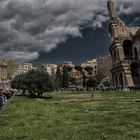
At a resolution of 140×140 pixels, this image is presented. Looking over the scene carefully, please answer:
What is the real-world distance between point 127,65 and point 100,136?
98.6 metres

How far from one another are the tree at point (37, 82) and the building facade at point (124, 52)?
31.4 m

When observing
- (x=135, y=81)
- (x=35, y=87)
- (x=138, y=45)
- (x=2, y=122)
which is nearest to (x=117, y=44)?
(x=138, y=45)

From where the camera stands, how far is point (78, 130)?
1873cm

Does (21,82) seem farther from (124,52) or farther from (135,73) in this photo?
(124,52)

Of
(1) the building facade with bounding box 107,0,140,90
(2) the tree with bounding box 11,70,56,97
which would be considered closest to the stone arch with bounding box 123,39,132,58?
(1) the building facade with bounding box 107,0,140,90

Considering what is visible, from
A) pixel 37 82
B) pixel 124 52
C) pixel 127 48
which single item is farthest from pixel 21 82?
pixel 127 48

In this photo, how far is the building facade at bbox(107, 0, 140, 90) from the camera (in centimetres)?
11300

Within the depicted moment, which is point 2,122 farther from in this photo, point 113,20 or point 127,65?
point 113,20

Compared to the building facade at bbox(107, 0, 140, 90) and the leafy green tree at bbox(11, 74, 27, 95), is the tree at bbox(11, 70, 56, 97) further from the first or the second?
the building facade at bbox(107, 0, 140, 90)

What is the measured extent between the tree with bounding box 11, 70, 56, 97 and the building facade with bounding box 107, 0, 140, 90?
31.4 m

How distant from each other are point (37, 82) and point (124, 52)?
4744 centimetres

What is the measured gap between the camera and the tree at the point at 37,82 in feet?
283

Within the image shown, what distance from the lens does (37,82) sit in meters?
86.2

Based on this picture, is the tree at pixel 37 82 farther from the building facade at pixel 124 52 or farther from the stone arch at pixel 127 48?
the stone arch at pixel 127 48
